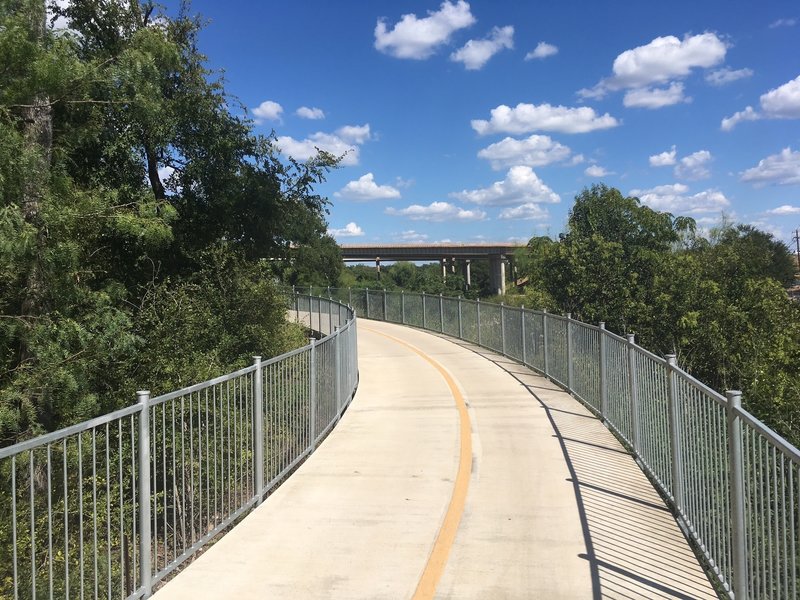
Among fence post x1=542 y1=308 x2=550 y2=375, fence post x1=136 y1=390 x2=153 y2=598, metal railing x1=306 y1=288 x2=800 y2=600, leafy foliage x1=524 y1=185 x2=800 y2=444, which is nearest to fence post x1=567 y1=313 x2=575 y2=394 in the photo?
metal railing x1=306 y1=288 x2=800 y2=600

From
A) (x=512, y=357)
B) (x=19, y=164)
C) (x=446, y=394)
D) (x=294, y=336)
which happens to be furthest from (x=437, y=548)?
(x=294, y=336)

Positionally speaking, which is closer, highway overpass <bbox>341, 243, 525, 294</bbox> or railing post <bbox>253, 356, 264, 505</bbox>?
railing post <bbox>253, 356, 264, 505</bbox>

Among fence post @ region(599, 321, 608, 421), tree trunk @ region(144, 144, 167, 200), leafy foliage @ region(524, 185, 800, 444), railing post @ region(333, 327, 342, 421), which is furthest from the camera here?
leafy foliage @ region(524, 185, 800, 444)

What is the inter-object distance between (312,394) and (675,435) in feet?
14.5

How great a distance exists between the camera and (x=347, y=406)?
36.7ft

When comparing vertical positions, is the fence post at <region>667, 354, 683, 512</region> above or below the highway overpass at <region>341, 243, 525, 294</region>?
below

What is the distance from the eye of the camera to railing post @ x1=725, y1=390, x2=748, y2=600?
3.98 meters

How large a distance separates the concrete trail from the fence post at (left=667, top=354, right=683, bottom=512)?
0.93 feet

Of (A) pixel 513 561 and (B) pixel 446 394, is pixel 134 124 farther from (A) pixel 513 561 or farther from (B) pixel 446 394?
(A) pixel 513 561

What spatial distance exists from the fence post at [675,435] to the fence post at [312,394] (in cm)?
428

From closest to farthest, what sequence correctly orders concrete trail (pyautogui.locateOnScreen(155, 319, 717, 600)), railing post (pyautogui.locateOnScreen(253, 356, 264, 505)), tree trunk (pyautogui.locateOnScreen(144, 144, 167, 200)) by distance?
concrete trail (pyautogui.locateOnScreen(155, 319, 717, 600)), railing post (pyautogui.locateOnScreen(253, 356, 264, 505)), tree trunk (pyautogui.locateOnScreen(144, 144, 167, 200))

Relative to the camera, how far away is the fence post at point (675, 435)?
5.70 meters

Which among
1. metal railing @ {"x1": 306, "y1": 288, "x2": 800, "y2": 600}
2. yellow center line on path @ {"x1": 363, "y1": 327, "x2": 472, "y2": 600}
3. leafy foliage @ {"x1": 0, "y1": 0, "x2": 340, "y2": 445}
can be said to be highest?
leafy foliage @ {"x1": 0, "y1": 0, "x2": 340, "y2": 445}

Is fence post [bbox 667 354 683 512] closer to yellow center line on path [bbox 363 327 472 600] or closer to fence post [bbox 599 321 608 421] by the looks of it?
yellow center line on path [bbox 363 327 472 600]
